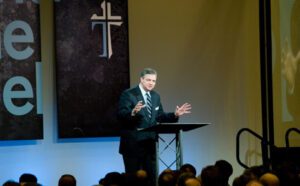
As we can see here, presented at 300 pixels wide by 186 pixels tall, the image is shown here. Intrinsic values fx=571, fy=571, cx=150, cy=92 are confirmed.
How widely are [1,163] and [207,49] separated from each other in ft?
9.05

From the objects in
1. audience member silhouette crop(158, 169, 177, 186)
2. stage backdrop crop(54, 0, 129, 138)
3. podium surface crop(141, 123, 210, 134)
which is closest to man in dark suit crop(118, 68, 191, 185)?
podium surface crop(141, 123, 210, 134)

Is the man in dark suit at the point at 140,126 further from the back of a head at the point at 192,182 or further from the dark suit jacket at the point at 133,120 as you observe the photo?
the back of a head at the point at 192,182

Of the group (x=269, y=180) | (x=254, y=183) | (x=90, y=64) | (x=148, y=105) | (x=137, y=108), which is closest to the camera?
(x=254, y=183)

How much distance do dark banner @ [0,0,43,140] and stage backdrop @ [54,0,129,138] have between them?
0.79ft

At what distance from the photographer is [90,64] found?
256 inches

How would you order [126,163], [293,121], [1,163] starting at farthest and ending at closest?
1. [293,121]
2. [1,163]
3. [126,163]

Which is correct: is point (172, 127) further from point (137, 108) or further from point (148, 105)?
point (148, 105)

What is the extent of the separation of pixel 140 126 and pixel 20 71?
69.7 inches

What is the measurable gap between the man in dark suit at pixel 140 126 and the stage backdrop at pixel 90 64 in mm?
1099

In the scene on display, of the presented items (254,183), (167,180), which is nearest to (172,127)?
(167,180)

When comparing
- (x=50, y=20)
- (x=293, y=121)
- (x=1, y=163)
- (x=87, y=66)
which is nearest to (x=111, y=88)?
(x=87, y=66)

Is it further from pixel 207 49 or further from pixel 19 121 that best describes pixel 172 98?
pixel 19 121

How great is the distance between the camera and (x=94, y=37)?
6.51 metres

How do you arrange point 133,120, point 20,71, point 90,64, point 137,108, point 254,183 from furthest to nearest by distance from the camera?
point 90,64, point 20,71, point 133,120, point 137,108, point 254,183
